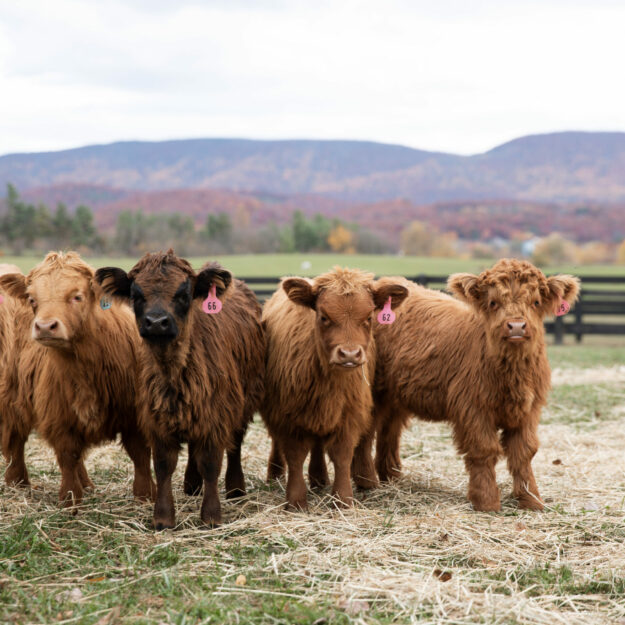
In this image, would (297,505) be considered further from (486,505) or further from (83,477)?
(83,477)

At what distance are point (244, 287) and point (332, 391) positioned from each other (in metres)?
1.42

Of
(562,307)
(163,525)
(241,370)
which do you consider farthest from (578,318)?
(163,525)

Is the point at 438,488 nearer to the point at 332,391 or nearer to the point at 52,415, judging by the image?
the point at 332,391

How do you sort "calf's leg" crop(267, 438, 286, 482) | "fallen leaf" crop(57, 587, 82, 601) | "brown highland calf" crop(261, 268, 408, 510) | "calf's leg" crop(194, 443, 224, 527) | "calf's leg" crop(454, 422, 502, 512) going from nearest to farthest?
1. "fallen leaf" crop(57, 587, 82, 601)
2. "calf's leg" crop(194, 443, 224, 527)
3. "brown highland calf" crop(261, 268, 408, 510)
4. "calf's leg" crop(454, 422, 502, 512)
5. "calf's leg" crop(267, 438, 286, 482)

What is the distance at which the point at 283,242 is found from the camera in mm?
79750

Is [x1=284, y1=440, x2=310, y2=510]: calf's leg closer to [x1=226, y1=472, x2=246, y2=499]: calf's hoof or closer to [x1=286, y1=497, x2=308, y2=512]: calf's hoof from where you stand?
[x1=286, y1=497, x2=308, y2=512]: calf's hoof

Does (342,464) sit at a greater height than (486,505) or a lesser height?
greater

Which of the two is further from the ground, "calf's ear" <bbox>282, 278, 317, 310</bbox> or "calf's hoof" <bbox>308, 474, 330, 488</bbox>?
"calf's ear" <bbox>282, 278, 317, 310</bbox>

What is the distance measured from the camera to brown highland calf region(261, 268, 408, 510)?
5.35 meters

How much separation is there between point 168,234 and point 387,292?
243 ft

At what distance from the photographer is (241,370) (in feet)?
18.4

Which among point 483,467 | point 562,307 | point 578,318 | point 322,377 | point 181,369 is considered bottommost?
point 578,318

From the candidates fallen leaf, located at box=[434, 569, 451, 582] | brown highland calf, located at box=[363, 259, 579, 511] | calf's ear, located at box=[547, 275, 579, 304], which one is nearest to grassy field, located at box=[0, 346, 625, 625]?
fallen leaf, located at box=[434, 569, 451, 582]

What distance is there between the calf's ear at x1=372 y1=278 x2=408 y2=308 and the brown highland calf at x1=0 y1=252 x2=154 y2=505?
1.88 metres
